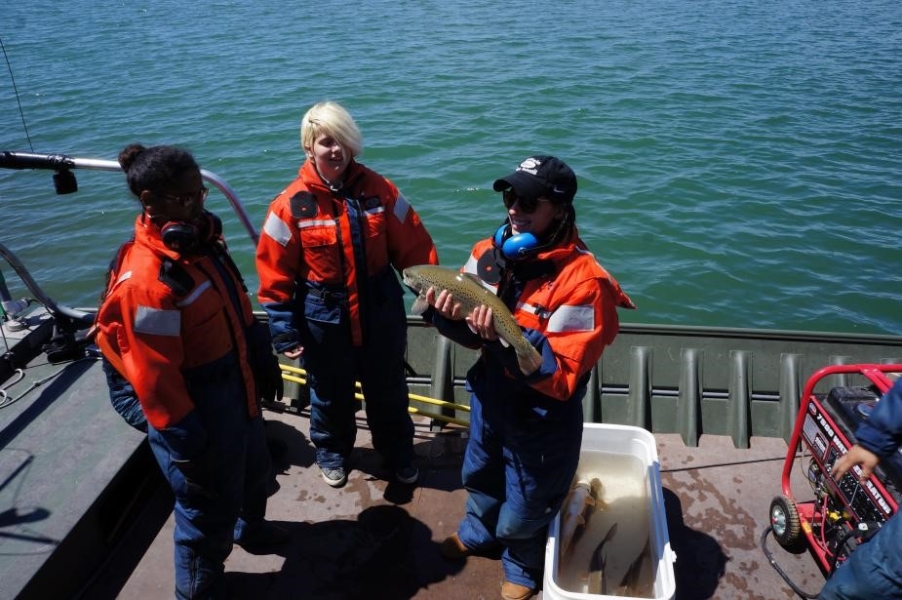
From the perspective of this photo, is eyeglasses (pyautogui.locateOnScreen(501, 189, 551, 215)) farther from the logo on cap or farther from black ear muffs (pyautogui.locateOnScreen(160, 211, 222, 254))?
black ear muffs (pyautogui.locateOnScreen(160, 211, 222, 254))

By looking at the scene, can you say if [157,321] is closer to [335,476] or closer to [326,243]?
[326,243]

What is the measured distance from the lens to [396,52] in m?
18.9

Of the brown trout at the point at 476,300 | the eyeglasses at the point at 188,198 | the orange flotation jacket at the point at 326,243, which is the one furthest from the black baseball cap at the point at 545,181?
the eyeglasses at the point at 188,198

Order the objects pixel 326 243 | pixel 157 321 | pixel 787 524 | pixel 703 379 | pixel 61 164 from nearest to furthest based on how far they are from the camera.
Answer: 1. pixel 157 321
2. pixel 326 243
3. pixel 787 524
4. pixel 61 164
5. pixel 703 379

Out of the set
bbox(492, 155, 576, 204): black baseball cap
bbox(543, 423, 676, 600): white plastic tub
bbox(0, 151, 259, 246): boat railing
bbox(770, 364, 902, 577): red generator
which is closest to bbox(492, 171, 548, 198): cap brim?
bbox(492, 155, 576, 204): black baseball cap

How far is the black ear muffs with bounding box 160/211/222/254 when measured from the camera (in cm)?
278

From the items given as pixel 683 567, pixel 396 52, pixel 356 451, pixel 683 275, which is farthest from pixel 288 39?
pixel 683 567

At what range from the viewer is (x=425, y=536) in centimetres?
410

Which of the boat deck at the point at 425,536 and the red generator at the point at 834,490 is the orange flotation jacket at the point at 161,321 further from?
the red generator at the point at 834,490

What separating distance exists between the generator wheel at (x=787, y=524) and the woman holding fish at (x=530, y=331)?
137 centimetres

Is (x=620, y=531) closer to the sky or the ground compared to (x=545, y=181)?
closer to the ground

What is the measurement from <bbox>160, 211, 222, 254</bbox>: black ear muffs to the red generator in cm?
312

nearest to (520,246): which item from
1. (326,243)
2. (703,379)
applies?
(326,243)

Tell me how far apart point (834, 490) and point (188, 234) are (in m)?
3.44
